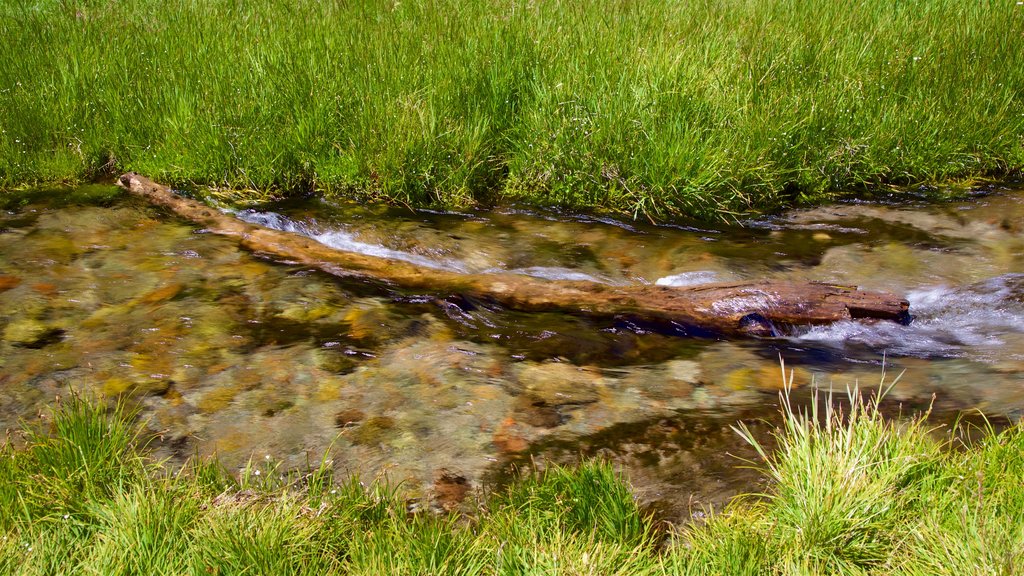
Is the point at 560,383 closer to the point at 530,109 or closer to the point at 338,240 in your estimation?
the point at 338,240

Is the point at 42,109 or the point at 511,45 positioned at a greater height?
the point at 511,45

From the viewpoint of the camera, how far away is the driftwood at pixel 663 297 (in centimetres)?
447

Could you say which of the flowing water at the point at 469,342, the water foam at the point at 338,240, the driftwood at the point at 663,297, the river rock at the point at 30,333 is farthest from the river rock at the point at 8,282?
the water foam at the point at 338,240

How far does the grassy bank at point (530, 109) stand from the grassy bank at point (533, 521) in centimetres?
370

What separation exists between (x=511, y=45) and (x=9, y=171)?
174 inches

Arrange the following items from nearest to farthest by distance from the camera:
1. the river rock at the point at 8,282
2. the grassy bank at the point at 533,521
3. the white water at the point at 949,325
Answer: the grassy bank at the point at 533,521 → the white water at the point at 949,325 → the river rock at the point at 8,282

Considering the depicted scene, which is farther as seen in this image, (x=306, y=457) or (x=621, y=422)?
(x=621, y=422)

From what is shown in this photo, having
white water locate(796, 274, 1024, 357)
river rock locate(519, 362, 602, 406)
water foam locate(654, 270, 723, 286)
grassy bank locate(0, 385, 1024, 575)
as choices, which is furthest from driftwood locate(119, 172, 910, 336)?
grassy bank locate(0, 385, 1024, 575)

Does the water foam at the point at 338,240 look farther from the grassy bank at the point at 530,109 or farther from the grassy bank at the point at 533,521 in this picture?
the grassy bank at the point at 533,521

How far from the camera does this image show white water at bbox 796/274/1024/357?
436 cm

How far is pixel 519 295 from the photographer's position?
482 centimetres

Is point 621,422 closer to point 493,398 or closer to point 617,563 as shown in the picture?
point 493,398

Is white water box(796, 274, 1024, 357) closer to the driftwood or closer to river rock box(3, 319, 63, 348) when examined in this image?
the driftwood

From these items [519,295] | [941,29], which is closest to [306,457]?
[519,295]
